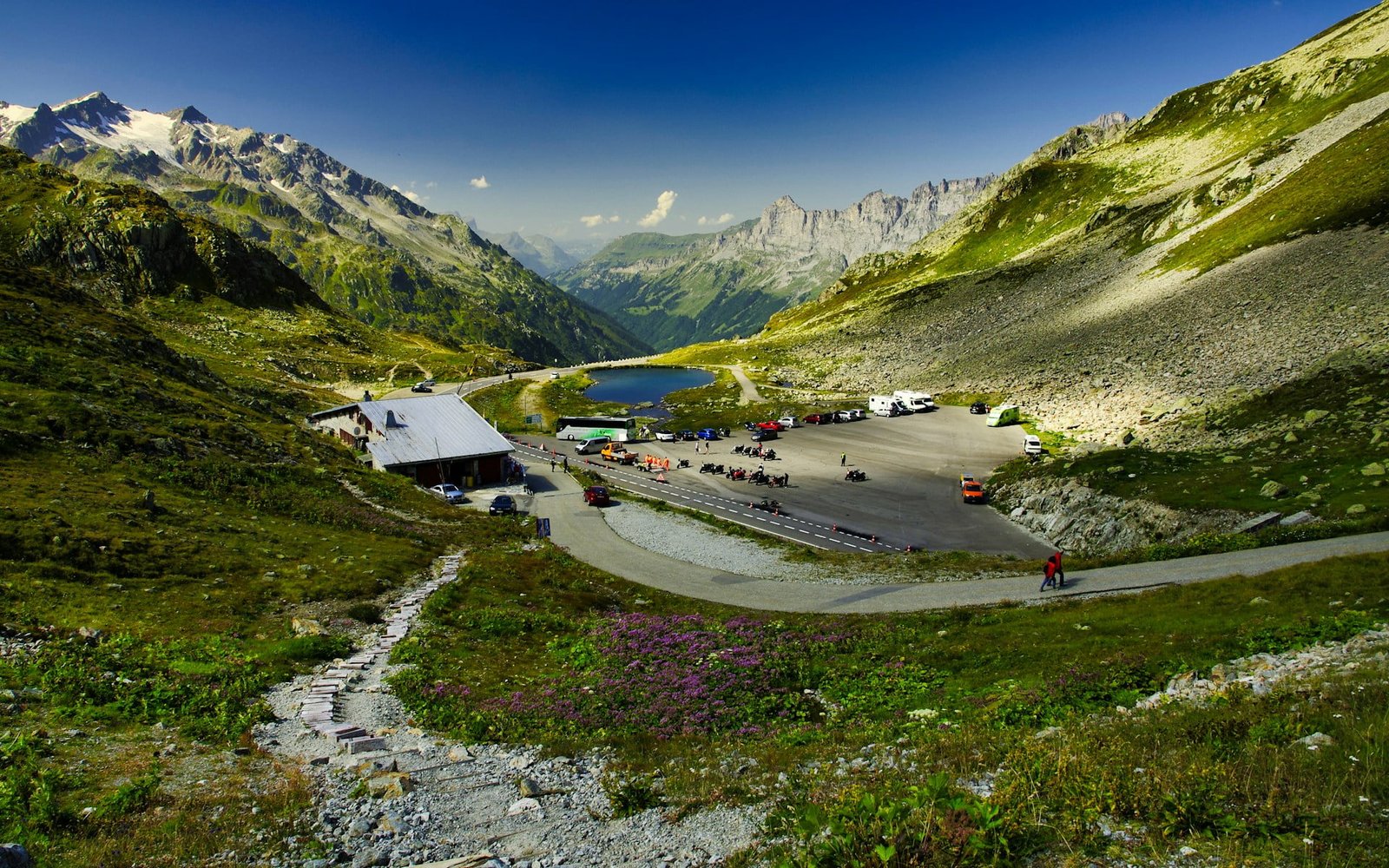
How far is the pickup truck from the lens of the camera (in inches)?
3216

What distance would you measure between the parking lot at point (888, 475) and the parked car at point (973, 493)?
0.71 meters

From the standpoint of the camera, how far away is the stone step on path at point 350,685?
15330mm

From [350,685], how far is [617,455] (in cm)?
6438

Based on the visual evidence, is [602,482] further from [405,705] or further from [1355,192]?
[1355,192]

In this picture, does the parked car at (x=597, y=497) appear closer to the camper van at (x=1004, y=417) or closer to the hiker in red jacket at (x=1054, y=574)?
the hiker in red jacket at (x=1054, y=574)

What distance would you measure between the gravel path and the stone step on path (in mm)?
64

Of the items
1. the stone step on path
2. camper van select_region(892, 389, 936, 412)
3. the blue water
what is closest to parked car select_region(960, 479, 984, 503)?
camper van select_region(892, 389, 936, 412)

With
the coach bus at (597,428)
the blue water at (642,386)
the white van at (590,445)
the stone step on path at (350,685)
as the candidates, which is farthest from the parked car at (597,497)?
the blue water at (642,386)

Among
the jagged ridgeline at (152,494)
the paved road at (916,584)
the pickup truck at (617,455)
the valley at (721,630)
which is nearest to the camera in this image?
the valley at (721,630)

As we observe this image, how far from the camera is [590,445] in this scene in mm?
92500

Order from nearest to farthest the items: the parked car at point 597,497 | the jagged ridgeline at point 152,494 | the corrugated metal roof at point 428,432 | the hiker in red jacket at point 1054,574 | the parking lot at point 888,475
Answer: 1. the jagged ridgeline at point 152,494
2. the hiker in red jacket at point 1054,574
3. the parking lot at point 888,475
4. the parked car at point 597,497
5. the corrugated metal roof at point 428,432

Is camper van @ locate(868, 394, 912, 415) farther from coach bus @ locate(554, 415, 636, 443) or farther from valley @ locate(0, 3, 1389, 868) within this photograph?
coach bus @ locate(554, 415, 636, 443)

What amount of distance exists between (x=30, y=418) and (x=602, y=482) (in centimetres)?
4536

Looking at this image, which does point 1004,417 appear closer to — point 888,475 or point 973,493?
point 888,475
